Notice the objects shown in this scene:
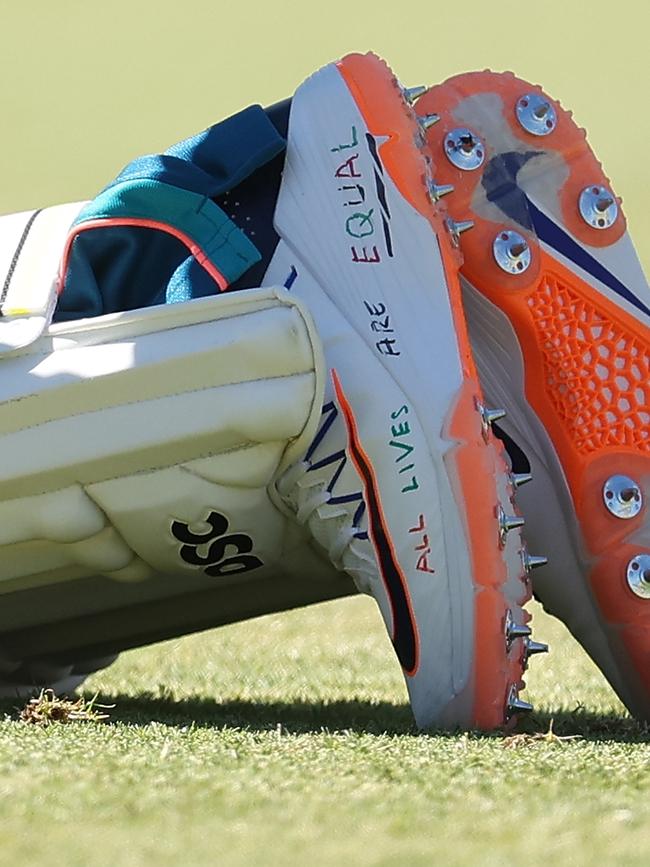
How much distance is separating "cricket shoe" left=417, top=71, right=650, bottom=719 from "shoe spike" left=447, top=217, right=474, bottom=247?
0.03m

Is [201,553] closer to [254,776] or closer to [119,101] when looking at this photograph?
Result: [254,776]

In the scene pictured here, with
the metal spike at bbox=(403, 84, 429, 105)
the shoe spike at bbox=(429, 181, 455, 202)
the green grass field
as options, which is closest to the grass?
the green grass field

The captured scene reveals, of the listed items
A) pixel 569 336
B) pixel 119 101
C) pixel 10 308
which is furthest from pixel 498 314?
pixel 119 101

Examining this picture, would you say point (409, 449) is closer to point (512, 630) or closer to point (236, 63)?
point (512, 630)

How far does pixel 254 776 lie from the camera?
3.39 feet

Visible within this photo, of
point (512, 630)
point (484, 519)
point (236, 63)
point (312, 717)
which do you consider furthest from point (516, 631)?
point (236, 63)

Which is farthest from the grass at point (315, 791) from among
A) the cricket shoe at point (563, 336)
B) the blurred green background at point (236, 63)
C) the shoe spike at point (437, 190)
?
the blurred green background at point (236, 63)

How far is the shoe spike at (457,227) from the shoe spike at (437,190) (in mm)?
25

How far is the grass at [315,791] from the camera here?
2.76 feet

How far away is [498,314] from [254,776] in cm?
72

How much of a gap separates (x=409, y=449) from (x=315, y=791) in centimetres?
50

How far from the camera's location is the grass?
2.76 feet

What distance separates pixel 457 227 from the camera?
1.55m

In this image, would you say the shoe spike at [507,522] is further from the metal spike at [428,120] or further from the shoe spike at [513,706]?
the metal spike at [428,120]
